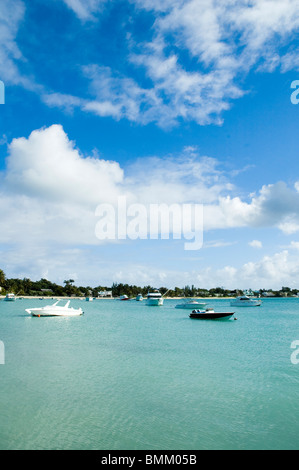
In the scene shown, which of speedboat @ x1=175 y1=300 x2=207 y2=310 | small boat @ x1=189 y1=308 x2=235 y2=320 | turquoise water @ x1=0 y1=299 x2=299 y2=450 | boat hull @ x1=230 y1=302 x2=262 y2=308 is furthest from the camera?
boat hull @ x1=230 y1=302 x2=262 y2=308

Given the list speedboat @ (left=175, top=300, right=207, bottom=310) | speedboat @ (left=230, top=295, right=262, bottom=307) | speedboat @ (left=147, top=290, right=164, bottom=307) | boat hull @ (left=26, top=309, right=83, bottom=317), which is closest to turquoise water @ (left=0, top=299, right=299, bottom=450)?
boat hull @ (left=26, top=309, right=83, bottom=317)

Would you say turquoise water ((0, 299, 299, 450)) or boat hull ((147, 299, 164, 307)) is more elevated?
turquoise water ((0, 299, 299, 450))

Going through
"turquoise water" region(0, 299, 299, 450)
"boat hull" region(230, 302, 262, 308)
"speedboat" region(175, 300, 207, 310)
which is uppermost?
"turquoise water" region(0, 299, 299, 450)

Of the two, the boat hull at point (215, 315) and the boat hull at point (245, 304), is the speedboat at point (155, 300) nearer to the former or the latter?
the boat hull at point (245, 304)

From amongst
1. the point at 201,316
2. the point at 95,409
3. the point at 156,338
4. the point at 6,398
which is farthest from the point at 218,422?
the point at 201,316

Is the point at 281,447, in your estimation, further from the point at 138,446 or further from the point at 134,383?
the point at 134,383

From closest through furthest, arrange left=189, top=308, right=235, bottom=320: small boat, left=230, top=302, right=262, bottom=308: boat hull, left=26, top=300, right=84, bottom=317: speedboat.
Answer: left=189, top=308, right=235, bottom=320: small boat → left=26, top=300, right=84, bottom=317: speedboat → left=230, top=302, right=262, bottom=308: boat hull

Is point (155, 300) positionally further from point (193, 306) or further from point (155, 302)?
point (193, 306)

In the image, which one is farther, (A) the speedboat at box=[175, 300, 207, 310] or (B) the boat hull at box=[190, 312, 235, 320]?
(A) the speedboat at box=[175, 300, 207, 310]

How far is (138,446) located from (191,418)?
3.52 meters

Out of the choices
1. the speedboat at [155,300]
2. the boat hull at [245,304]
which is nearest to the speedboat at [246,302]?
Answer: the boat hull at [245,304]

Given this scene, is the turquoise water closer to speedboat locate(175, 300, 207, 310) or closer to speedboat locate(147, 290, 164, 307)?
speedboat locate(175, 300, 207, 310)

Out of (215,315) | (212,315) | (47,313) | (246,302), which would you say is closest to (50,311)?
(47,313)

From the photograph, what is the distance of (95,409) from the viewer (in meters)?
16.1
